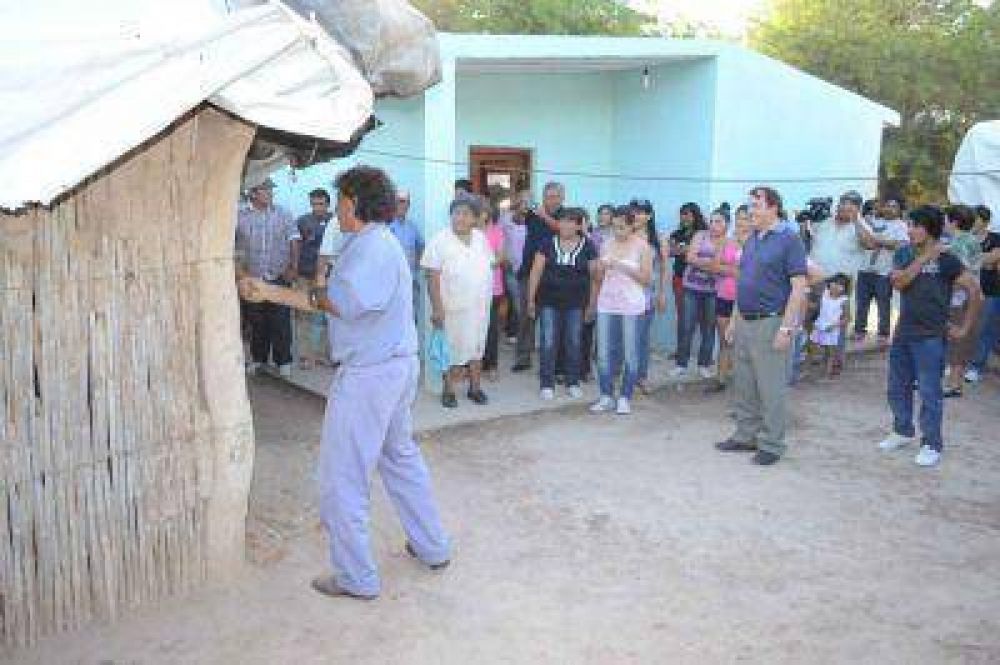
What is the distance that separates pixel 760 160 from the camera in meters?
10.9

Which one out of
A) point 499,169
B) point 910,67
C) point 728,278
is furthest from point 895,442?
point 910,67

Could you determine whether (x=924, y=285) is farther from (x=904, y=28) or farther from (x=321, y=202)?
(x=904, y=28)

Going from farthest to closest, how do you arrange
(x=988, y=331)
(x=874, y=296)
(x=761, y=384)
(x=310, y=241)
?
(x=874, y=296) < (x=988, y=331) < (x=310, y=241) < (x=761, y=384)

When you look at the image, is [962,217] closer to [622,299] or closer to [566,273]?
[622,299]

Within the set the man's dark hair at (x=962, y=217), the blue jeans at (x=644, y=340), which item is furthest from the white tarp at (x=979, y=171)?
the blue jeans at (x=644, y=340)

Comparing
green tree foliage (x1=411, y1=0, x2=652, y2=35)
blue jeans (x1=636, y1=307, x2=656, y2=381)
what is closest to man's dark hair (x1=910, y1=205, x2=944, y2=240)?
blue jeans (x1=636, y1=307, x2=656, y2=381)

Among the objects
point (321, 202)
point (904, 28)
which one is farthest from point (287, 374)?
point (904, 28)

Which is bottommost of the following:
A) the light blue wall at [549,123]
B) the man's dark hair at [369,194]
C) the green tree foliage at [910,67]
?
the man's dark hair at [369,194]

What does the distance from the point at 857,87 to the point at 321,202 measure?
1347 cm

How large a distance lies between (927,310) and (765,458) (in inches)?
→ 56.6

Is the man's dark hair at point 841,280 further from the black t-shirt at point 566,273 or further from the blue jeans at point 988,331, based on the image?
the black t-shirt at point 566,273

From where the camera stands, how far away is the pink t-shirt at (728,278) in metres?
8.43

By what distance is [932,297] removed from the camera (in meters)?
6.54

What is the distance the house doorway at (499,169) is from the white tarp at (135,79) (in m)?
7.12
